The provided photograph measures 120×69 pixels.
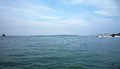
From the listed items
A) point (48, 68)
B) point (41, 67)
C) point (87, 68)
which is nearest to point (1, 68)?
point (41, 67)

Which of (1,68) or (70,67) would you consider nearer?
(1,68)

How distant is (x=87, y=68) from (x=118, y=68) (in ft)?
12.1

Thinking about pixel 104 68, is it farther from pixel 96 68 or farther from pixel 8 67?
pixel 8 67

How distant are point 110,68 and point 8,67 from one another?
504 inches

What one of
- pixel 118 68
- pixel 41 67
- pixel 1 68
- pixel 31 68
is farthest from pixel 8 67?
pixel 118 68

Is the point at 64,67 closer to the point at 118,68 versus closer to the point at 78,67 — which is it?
the point at 78,67

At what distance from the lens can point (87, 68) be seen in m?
13.7

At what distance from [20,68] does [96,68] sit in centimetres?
948

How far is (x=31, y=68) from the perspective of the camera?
13.3 metres

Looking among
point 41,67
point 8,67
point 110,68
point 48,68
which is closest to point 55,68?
point 48,68

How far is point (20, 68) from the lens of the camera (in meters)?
13.3

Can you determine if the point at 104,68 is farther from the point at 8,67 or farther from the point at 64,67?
the point at 8,67

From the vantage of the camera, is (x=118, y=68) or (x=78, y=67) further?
(x=78, y=67)

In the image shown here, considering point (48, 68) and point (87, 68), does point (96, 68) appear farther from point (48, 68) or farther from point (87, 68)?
point (48, 68)
